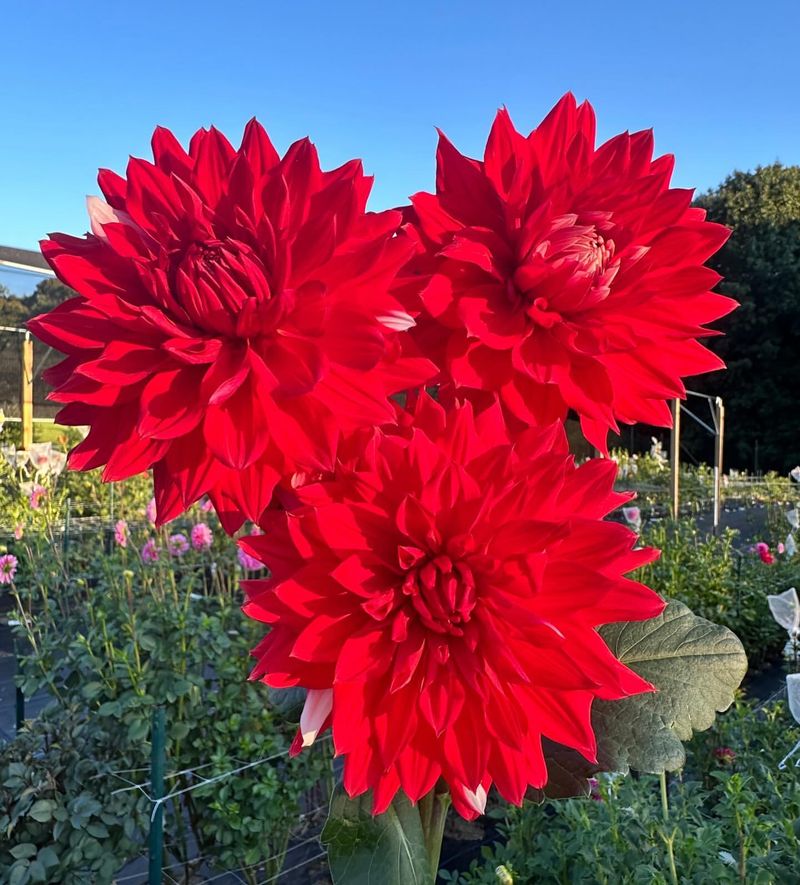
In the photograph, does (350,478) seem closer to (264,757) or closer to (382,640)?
(382,640)

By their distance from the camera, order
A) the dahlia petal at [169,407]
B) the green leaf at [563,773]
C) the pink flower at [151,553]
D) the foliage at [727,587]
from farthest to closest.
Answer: the foliage at [727,587] → the pink flower at [151,553] → the green leaf at [563,773] → the dahlia petal at [169,407]

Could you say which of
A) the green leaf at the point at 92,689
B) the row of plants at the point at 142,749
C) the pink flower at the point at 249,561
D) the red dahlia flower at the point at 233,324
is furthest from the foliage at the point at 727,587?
the red dahlia flower at the point at 233,324

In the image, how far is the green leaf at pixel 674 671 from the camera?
50 cm

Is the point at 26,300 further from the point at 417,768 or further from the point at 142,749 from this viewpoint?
the point at 417,768

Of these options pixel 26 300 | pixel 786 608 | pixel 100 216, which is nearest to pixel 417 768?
pixel 100 216

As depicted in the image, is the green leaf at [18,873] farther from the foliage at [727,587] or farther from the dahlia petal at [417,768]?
the foliage at [727,587]

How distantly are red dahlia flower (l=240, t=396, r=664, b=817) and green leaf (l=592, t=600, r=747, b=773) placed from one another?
0.40 ft

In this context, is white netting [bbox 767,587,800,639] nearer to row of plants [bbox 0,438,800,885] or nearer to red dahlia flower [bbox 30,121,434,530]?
row of plants [bbox 0,438,800,885]

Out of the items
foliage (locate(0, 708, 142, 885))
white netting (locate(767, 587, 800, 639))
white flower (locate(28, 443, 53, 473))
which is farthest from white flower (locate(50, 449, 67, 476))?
white netting (locate(767, 587, 800, 639))

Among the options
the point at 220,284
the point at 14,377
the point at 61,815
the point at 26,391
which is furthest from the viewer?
the point at 14,377

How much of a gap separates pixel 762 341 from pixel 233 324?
61.1 feet

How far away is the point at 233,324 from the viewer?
0.38 meters

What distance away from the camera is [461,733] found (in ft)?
1.33

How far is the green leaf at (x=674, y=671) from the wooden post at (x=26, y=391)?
7479 mm
